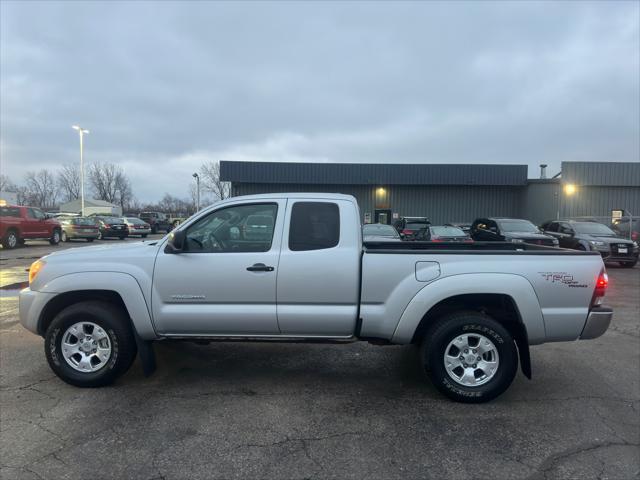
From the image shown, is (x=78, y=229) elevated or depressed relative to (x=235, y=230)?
depressed

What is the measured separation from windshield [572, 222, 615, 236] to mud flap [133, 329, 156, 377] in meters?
16.4

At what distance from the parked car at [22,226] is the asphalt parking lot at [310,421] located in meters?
16.3

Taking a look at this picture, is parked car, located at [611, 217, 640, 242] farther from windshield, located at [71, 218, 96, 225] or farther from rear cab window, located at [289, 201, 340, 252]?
windshield, located at [71, 218, 96, 225]

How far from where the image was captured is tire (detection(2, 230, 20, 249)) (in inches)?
735

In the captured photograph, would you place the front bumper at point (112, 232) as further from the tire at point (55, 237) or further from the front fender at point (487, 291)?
the front fender at point (487, 291)

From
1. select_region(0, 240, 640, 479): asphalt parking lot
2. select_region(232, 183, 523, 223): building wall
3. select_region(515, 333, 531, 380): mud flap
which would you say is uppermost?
select_region(232, 183, 523, 223): building wall

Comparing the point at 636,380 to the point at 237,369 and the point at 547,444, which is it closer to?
the point at 547,444

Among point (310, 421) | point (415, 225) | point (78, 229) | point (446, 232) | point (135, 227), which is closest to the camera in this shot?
point (310, 421)

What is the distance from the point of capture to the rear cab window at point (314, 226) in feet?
13.8

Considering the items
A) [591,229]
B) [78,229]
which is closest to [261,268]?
[591,229]

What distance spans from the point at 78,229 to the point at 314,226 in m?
24.6

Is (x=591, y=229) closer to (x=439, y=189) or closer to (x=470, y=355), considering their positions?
(x=470, y=355)

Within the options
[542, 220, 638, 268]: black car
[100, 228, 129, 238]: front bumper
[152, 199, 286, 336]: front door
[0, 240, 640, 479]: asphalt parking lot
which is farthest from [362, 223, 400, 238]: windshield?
[100, 228, 129, 238]: front bumper

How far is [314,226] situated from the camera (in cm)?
428
